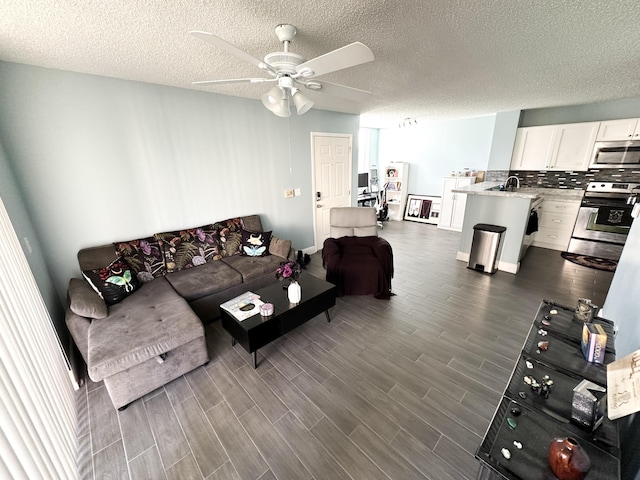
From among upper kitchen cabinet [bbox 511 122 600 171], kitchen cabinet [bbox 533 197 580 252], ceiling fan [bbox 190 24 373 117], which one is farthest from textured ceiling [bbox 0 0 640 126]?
kitchen cabinet [bbox 533 197 580 252]

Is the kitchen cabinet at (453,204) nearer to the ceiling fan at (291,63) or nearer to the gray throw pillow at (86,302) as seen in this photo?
the ceiling fan at (291,63)

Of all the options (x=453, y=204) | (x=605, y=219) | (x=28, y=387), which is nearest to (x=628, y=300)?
(x=605, y=219)

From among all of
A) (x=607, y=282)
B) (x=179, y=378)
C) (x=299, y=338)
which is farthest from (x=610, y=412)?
(x=607, y=282)

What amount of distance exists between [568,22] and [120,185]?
12.6 feet

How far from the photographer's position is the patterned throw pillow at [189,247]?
291 cm

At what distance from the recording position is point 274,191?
3943mm

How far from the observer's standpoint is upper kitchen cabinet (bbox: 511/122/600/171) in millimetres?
4134

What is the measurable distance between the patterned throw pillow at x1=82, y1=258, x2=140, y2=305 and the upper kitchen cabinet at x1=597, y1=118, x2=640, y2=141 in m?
6.77

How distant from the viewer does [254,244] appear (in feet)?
11.0

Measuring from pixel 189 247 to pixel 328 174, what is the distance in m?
2.65

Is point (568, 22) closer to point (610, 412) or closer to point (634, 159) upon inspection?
point (610, 412)

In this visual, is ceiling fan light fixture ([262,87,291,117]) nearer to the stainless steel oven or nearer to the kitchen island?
the kitchen island

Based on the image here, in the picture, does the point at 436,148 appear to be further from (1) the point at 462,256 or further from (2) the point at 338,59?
(2) the point at 338,59

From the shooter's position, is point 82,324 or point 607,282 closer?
point 82,324
